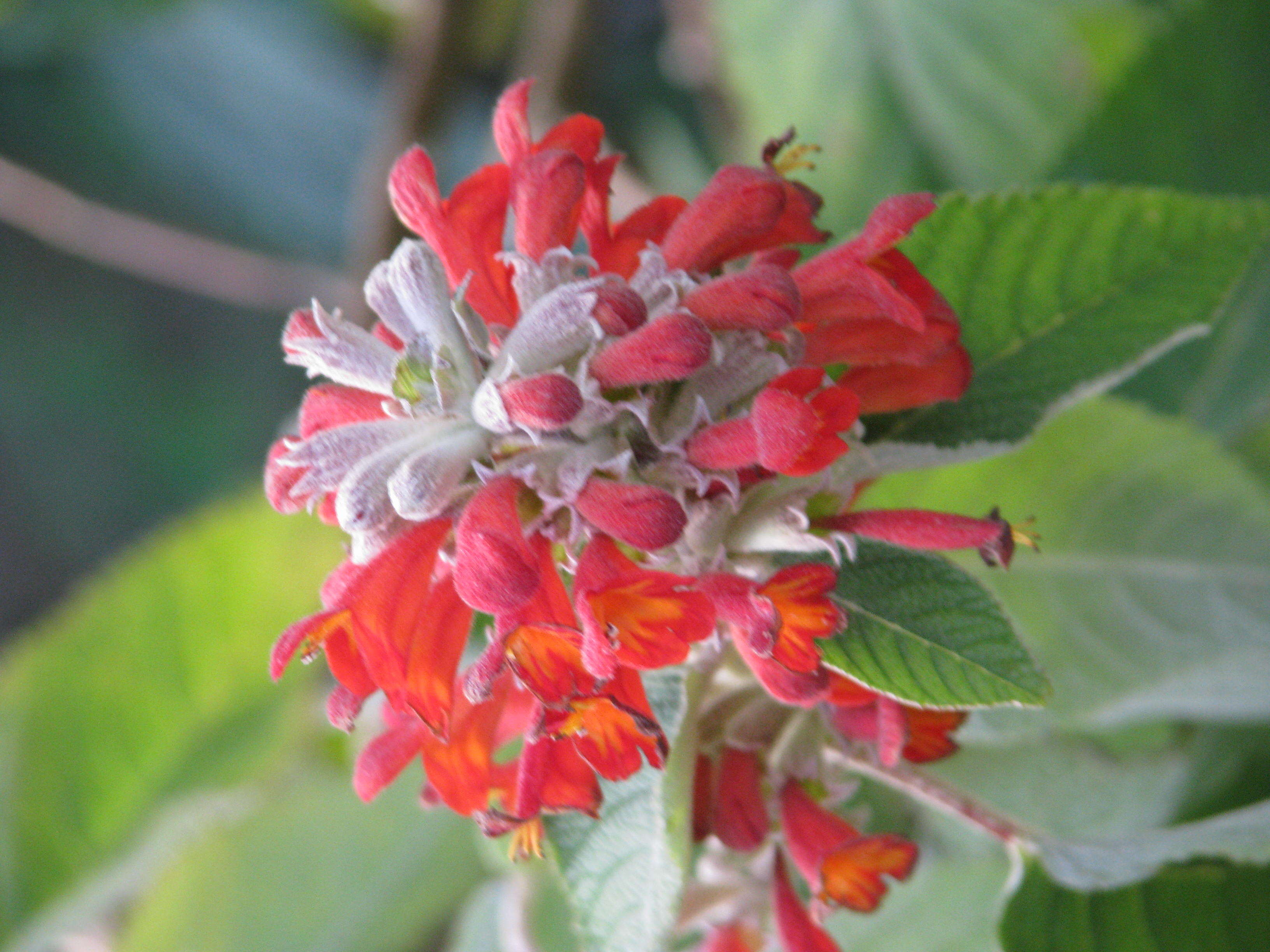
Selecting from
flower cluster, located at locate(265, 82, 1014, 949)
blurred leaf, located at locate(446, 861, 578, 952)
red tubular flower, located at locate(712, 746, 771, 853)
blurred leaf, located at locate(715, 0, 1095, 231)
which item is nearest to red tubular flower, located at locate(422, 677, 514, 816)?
flower cluster, located at locate(265, 82, 1014, 949)

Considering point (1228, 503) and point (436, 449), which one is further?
point (1228, 503)

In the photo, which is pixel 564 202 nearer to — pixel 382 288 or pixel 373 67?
pixel 382 288

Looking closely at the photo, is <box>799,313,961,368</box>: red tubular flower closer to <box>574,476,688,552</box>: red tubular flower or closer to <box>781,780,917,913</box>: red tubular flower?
<box>574,476,688,552</box>: red tubular flower

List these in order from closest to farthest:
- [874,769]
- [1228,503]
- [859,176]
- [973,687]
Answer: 1. [973,687]
2. [874,769]
3. [1228,503]
4. [859,176]

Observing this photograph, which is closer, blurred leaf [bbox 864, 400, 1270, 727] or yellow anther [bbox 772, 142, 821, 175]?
yellow anther [bbox 772, 142, 821, 175]

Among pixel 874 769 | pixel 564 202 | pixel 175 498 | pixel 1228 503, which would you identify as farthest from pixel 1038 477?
pixel 175 498

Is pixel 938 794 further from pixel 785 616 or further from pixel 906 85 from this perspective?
pixel 906 85

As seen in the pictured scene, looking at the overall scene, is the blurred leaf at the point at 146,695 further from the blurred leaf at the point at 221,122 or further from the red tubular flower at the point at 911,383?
the blurred leaf at the point at 221,122
